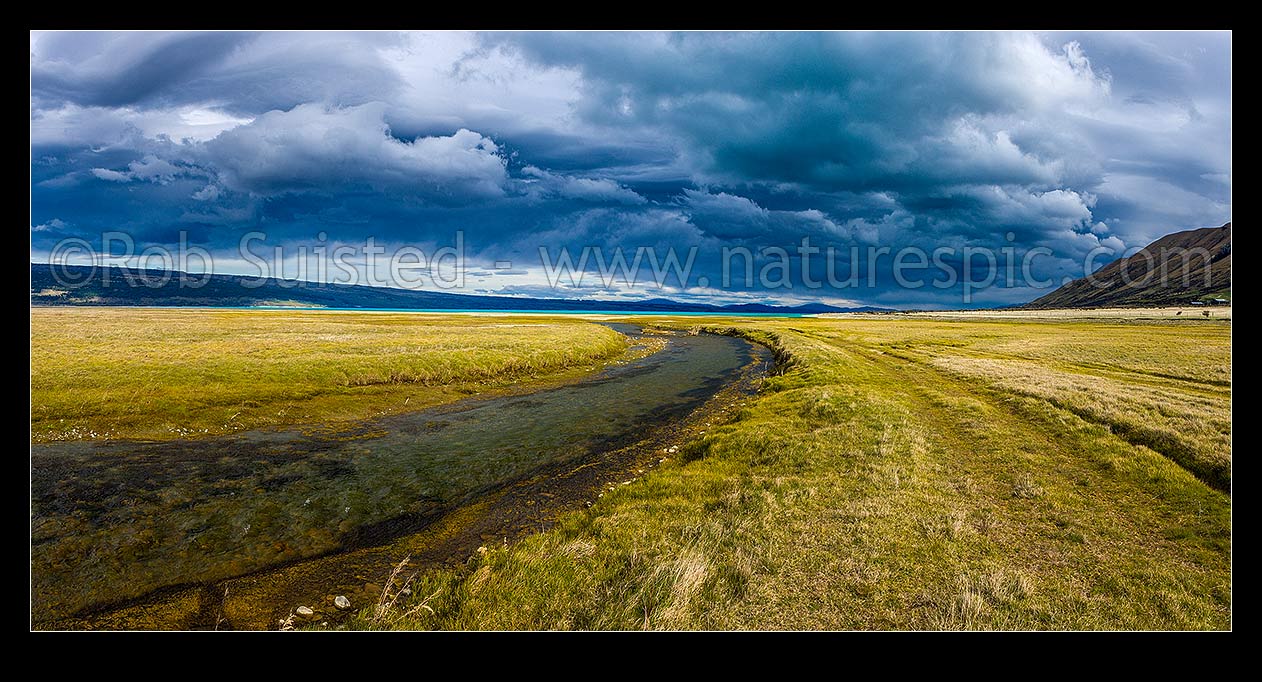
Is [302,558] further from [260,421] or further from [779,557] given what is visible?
[260,421]

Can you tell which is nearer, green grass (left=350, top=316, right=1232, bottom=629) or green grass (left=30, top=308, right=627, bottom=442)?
green grass (left=350, top=316, right=1232, bottom=629)

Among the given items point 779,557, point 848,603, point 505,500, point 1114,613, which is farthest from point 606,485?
point 1114,613
